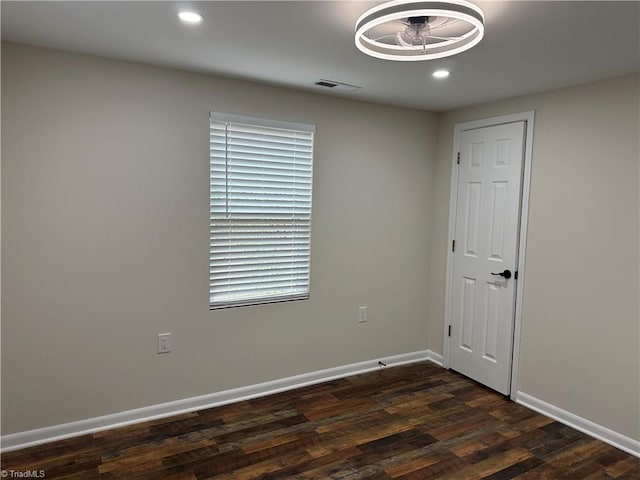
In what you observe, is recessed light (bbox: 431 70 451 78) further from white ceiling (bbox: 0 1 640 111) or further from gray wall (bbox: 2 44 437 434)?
gray wall (bbox: 2 44 437 434)

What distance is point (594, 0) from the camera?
5.65 ft

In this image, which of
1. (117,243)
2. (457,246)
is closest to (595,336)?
(457,246)

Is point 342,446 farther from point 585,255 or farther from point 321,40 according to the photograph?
point 321,40

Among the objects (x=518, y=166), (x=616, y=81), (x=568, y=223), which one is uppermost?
(x=616, y=81)

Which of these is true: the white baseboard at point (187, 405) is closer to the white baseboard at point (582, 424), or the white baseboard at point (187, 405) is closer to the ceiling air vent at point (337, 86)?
the white baseboard at point (582, 424)

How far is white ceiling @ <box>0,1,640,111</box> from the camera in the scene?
188 centimetres

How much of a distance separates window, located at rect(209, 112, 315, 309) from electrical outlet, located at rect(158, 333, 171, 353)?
37cm

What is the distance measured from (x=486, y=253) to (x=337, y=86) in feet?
5.97

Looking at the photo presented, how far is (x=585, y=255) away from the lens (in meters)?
2.92

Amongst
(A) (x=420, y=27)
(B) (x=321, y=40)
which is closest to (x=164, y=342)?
(B) (x=321, y=40)

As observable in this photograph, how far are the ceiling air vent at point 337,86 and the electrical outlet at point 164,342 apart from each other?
207cm

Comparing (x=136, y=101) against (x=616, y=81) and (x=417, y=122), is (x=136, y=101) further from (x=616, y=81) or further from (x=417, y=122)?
(x=616, y=81)

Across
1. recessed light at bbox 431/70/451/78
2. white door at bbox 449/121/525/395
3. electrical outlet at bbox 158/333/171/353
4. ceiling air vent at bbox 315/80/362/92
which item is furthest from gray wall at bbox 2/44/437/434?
recessed light at bbox 431/70/451/78

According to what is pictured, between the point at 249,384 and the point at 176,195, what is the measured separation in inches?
60.3
